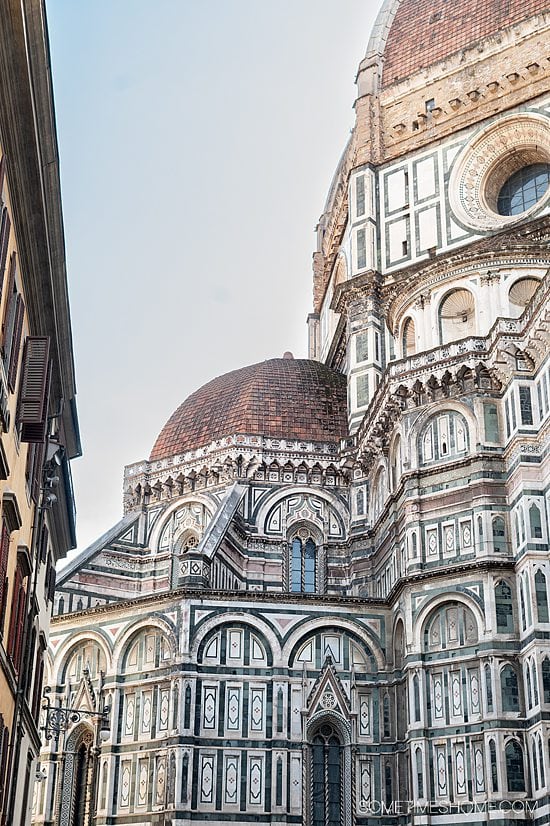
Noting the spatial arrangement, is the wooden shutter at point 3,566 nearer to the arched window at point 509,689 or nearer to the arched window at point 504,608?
the arched window at point 509,689

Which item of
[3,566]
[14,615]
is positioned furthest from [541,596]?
[3,566]

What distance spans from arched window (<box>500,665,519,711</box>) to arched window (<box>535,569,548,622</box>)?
1.78 meters

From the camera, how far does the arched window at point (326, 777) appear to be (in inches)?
1284

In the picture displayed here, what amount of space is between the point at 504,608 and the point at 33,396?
17748 millimetres

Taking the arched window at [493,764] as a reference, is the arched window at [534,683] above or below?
above

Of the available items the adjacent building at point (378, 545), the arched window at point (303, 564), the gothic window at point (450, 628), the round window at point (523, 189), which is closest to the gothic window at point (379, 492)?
the adjacent building at point (378, 545)

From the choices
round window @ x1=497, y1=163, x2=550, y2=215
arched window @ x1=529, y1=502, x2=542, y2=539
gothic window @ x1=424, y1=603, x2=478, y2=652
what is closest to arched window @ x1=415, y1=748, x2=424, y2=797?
gothic window @ x1=424, y1=603, x2=478, y2=652

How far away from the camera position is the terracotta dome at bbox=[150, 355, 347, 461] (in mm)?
44062

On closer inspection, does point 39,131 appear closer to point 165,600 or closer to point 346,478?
point 165,600

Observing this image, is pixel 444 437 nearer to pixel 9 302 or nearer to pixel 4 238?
pixel 9 302

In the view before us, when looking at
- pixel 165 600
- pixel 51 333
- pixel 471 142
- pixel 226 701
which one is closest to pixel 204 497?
pixel 165 600

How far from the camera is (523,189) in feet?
135

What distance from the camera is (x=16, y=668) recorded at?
19719 mm

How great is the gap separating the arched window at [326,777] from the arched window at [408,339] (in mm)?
13473
